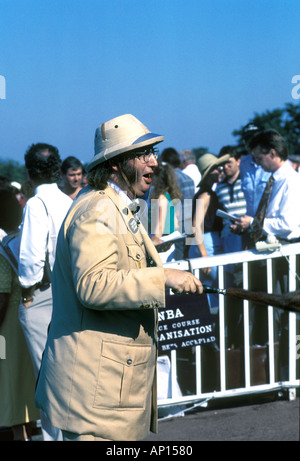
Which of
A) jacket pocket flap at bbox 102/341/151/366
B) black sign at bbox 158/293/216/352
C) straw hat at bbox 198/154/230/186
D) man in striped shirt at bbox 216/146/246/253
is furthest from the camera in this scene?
straw hat at bbox 198/154/230/186

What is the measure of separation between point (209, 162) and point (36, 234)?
154 inches

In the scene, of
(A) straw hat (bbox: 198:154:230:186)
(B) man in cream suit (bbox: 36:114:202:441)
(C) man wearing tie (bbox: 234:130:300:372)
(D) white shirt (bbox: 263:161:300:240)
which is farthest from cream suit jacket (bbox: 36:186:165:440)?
(A) straw hat (bbox: 198:154:230:186)

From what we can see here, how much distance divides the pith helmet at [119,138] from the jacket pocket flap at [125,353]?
2.80 feet

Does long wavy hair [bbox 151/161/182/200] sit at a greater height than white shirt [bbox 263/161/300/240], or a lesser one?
greater

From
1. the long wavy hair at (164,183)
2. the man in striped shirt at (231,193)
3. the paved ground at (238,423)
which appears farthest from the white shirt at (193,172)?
the paved ground at (238,423)

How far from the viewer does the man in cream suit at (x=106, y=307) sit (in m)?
3.10

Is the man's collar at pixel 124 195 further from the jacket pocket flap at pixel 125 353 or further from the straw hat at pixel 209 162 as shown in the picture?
the straw hat at pixel 209 162

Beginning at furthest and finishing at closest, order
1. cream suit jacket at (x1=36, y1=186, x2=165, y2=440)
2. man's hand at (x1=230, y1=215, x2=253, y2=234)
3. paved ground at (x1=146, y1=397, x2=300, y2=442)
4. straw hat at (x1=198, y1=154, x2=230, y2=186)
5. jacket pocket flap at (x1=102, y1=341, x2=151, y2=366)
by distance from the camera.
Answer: straw hat at (x1=198, y1=154, x2=230, y2=186)
man's hand at (x1=230, y1=215, x2=253, y2=234)
paved ground at (x1=146, y1=397, x2=300, y2=442)
jacket pocket flap at (x1=102, y1=341, x2=151, y2=366)
cream suit jacket at (x1=36, y1=186, x2=165, y2=440)

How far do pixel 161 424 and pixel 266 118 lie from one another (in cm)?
4833

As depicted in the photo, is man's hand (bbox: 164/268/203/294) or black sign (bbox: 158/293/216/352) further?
black sign (bbox: 158/293/216/352)

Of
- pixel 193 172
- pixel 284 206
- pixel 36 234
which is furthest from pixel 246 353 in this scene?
pixel 193 172

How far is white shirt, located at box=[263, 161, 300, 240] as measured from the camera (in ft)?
20.7

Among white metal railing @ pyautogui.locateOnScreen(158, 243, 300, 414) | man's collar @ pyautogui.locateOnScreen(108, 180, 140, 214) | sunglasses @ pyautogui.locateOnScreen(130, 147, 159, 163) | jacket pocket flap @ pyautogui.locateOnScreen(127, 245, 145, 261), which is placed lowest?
white metal railing @ pyautogui.locateOnScreen(158, 243, 300, 414)

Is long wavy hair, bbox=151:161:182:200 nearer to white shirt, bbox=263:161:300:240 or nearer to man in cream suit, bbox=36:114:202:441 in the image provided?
white shirt, bbox=263:161:300:240
